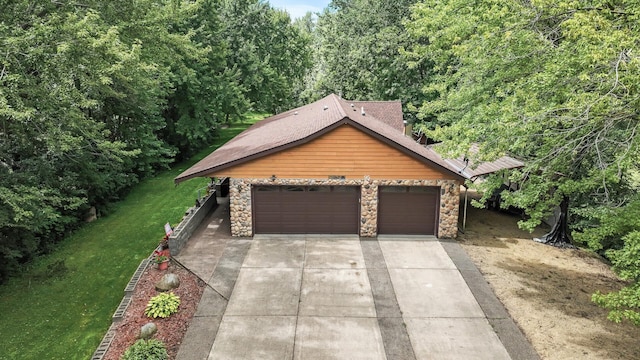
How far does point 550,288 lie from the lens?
12.7m

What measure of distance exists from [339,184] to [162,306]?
7.39 m

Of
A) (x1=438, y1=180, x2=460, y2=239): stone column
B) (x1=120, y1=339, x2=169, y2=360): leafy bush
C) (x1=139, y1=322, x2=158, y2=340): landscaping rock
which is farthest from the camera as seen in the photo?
(x1=438, y1=180, x2=460, y2=239): stone column

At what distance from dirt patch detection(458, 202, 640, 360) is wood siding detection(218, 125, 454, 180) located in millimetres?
3362

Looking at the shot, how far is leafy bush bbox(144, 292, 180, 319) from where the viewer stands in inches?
425

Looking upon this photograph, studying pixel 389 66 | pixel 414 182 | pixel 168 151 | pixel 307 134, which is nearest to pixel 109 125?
pixel 168 151

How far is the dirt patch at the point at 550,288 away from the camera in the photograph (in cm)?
1000

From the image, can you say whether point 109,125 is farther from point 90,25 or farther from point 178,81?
point 90,25

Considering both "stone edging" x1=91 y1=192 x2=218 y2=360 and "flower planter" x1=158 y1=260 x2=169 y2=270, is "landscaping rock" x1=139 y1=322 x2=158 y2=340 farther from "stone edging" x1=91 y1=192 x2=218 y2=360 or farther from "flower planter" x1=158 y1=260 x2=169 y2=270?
"flower planter" x1=158 y1=260 x2=169 y2=270

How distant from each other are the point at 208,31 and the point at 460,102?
2015 cm

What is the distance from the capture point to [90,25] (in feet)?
42.6

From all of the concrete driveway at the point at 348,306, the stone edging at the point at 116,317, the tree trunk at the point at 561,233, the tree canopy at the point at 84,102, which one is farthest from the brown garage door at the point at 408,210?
the tree canopy at the point at 84,102

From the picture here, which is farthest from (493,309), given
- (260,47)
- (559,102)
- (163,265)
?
(260,47)

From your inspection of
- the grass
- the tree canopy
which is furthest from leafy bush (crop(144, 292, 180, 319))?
the tree canopy

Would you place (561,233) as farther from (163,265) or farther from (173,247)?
(163,265)
